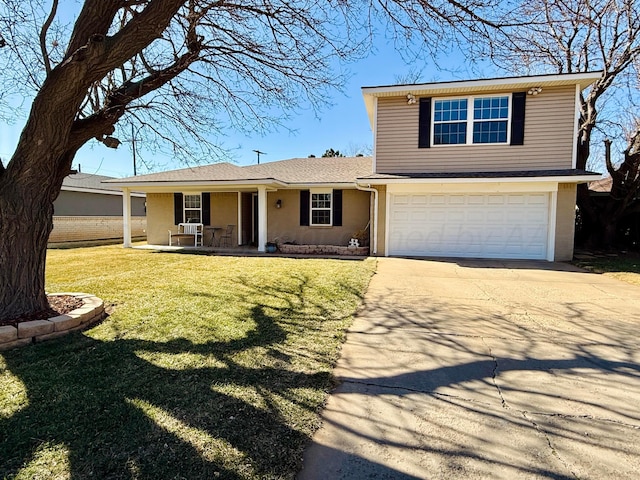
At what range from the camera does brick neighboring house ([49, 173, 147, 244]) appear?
17.1m

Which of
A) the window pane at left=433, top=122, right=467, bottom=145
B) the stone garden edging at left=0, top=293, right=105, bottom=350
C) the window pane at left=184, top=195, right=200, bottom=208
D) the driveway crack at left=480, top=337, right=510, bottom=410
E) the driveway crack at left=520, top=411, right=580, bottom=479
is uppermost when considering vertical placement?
the window pane at left=433, top=122, right=467, bottom=145

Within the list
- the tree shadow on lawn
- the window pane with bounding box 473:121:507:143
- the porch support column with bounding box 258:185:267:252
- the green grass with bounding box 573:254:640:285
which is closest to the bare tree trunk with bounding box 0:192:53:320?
the tree shadow on lawn

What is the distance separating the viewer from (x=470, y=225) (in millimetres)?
10594

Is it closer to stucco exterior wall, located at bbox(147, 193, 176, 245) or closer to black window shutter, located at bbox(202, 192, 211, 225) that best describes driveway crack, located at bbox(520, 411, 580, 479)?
black window shutter, located at bbox(202, 192, 211, 225)

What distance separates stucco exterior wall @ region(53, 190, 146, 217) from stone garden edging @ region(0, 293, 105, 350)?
626 inches

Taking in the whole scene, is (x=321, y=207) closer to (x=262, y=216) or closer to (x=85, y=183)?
(x=262, y=216)

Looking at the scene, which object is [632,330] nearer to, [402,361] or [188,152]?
[402,361]

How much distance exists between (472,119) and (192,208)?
11.0m

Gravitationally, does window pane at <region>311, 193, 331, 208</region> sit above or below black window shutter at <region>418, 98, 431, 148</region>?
below

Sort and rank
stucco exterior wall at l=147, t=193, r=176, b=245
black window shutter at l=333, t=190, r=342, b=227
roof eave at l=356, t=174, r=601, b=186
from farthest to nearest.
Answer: stucco exterior wall at l=147, t=193, r=176, b=245
black window shutter at l=333, t=190, r=342, b=227
roof eave at l=356, t=174, r=601, b=186

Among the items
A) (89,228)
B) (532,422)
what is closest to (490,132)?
(532,422)

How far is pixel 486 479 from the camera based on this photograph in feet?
6.29

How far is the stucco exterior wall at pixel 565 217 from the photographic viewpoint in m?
9.95

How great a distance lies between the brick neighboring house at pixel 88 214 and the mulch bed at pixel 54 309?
13.1 meters
